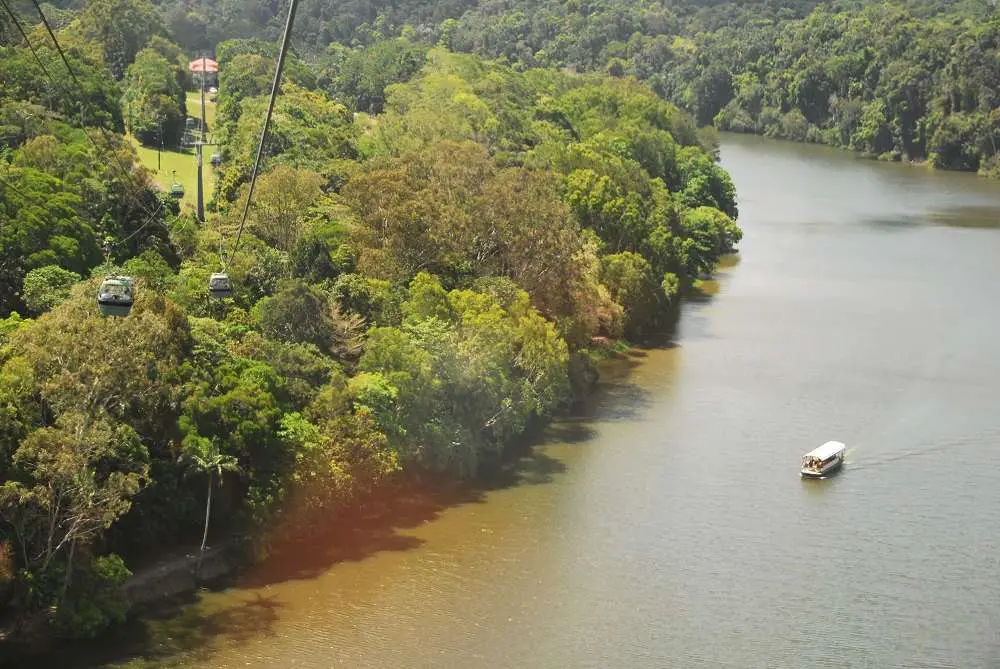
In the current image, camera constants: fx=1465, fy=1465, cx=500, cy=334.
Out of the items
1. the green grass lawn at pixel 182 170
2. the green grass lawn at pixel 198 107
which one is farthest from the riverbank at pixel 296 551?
the green grass lawn at pixel 198 107

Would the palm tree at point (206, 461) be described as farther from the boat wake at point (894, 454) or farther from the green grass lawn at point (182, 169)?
the green grass lawn at point (182, 169)

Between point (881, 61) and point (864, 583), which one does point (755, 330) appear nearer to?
point (864, 583)

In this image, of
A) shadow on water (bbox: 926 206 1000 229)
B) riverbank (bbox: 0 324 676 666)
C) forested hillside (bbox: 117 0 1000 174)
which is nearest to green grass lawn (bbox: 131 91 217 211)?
forested hillside (bbox: 117 0 1000 174)

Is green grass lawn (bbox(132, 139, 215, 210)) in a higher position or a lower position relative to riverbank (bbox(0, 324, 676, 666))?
higher

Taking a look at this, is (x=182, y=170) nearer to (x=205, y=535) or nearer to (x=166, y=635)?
(x=205, y=535)

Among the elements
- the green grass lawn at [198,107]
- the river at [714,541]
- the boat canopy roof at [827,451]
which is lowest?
the river at [714,541]

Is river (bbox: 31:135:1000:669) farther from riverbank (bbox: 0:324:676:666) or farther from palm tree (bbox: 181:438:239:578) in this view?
palm tree (bbox: 181:438:239:578)

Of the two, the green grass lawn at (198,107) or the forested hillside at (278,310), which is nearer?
the forested hillside at (278,310)
